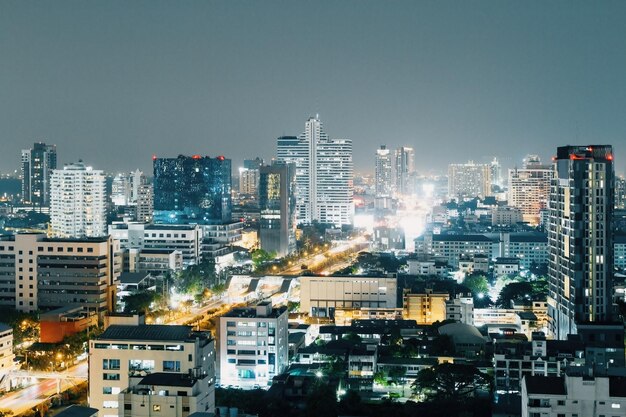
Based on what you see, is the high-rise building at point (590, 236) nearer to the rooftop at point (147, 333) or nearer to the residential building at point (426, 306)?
the residential building at point (426, 306)

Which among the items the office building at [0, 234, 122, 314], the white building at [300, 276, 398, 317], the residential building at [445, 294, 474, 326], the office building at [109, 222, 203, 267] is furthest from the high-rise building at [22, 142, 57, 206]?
the residential building at [445, 294, 474, 326]

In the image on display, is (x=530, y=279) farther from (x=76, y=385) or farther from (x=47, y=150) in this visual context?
(x=47, y=150)

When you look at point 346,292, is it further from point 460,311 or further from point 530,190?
point 530,190

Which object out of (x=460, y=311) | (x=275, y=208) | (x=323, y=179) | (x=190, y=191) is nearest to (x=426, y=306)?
(x=460, y=311)

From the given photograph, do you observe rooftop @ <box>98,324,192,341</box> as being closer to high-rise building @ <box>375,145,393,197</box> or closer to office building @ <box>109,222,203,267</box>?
office building @ <box>109,222,203,267</box>

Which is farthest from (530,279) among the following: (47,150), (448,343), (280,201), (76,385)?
(47,150)

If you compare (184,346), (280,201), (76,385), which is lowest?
(76,385)

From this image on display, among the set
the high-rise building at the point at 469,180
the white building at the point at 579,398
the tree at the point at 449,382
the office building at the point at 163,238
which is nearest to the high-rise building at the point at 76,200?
the office building at the point at 163,238
